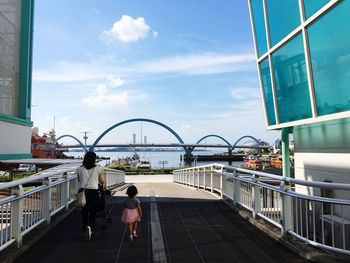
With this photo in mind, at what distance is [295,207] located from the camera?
6387 millimetres

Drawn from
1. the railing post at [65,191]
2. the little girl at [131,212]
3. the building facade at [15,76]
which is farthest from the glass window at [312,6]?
the building facade at [15,76]

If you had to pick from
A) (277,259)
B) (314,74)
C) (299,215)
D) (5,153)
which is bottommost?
(277,259)

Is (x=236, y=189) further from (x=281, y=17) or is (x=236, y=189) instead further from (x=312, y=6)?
(x=281, y=17)

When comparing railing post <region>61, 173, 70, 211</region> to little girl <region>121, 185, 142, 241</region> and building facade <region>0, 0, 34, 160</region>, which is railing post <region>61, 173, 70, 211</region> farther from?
building facade <region>0, 0, 34, 160</region>

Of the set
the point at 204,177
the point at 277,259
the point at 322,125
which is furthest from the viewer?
the point at 204,177

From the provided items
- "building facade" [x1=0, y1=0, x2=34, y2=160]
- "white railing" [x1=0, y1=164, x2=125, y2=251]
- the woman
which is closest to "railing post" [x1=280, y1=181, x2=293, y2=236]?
the woman

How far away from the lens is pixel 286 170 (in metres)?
14.3

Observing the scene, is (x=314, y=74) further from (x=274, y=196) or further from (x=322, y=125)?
(x=274, y=196)

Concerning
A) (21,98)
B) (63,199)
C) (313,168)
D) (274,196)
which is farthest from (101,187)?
(21,98)

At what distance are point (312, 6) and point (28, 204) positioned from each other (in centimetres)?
797

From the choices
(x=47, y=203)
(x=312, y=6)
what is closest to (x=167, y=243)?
(x=47, y=203)

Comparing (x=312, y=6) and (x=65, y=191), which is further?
(x=312, y=6)

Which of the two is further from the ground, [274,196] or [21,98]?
[21,98]

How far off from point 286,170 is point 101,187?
858cm
